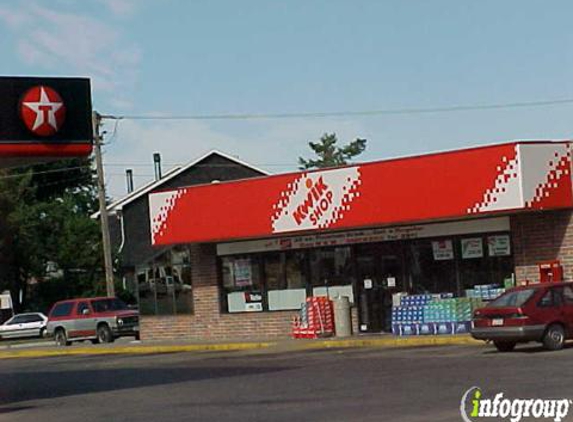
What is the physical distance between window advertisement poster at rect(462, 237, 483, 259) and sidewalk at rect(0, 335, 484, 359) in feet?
9.22

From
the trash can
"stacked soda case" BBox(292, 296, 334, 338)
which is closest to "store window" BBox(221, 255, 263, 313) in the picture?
"stacked soda case" BBox(292, 296, 334, 338)

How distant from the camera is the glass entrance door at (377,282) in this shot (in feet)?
121

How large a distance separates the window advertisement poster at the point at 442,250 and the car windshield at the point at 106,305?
1500 centimetres

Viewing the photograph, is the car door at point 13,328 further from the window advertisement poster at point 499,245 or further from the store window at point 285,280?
the window advertisement poster at point 499,245

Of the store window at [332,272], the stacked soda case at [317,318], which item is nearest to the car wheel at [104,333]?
the store window at [332,272]

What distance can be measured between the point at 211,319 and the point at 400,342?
31.4ft

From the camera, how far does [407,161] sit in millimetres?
35062

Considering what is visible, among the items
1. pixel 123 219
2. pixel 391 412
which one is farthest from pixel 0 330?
pixel 391 412

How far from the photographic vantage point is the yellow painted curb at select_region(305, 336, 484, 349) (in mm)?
31875

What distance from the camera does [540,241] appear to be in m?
33.8

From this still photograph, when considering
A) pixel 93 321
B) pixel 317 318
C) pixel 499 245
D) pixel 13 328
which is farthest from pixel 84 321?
pixel 499 245

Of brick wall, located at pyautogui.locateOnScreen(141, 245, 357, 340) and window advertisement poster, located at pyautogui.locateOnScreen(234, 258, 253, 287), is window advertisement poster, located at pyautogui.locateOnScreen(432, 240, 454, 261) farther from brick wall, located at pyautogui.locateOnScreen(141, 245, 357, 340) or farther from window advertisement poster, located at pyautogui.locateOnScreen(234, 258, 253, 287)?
window advertisement poster, located at pyautogui.locateOnScreen(234, 258, 253, 287)

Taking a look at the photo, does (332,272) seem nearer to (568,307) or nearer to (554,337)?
(568,307)

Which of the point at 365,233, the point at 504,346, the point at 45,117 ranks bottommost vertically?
the point at 504,346
